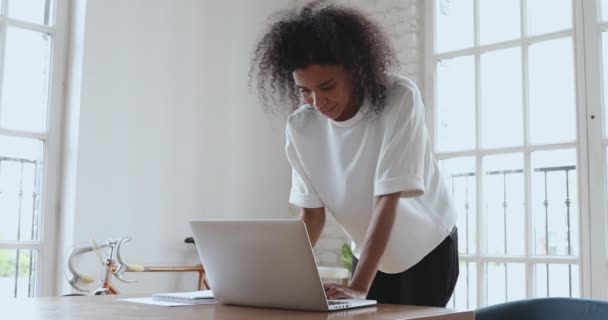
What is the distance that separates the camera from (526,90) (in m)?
3.71

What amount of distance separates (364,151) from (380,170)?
0.40 ft

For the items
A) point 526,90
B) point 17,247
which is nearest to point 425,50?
point 526,90

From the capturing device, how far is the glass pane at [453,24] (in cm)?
403

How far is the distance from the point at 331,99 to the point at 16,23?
2.36 meters

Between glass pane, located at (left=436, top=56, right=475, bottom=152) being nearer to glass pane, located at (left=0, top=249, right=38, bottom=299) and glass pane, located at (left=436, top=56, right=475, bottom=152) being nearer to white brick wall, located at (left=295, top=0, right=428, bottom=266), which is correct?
white brick wall, located at (left=295, top=0, right=428, bottom=266)

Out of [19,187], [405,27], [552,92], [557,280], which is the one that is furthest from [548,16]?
[19,187]

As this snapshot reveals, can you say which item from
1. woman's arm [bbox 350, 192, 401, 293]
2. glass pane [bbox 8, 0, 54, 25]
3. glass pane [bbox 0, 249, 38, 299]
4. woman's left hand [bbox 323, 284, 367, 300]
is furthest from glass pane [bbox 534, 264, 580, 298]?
glass pane [bbox 8, 0, 54, 25]

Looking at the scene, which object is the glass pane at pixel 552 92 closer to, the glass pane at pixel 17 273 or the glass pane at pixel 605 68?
the glass pane at pixel 605 68

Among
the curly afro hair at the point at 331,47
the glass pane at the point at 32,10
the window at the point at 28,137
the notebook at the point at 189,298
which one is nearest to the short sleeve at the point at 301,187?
the curly afro hair at the point at 331,47

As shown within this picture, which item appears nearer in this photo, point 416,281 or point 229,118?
point 416,281

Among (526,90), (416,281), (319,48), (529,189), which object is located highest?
(526,90)

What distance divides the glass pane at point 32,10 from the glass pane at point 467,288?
8.03ft

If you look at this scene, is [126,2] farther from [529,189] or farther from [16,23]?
[529,189]

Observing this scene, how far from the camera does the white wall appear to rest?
12.2ft
